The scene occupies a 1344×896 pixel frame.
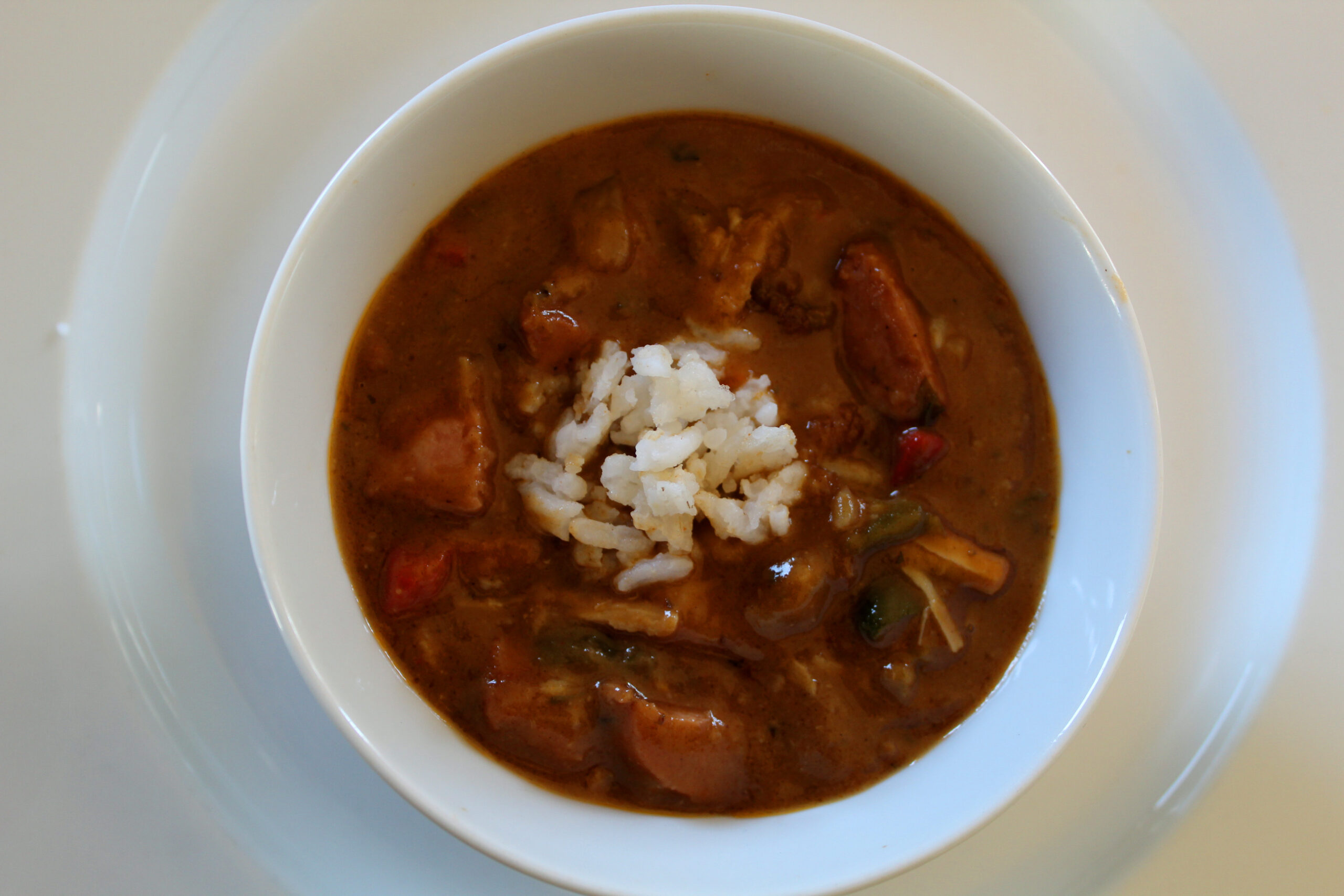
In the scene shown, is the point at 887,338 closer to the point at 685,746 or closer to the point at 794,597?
the point at 794,597


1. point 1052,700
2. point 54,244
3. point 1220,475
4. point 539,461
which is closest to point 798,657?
point 1052,700

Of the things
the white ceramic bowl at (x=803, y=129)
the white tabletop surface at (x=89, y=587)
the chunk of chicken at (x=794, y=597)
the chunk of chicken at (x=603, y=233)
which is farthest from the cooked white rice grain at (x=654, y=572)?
the white tabletop surface at (x=89, y=587)

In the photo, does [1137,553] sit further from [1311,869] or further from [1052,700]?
[1311,869]

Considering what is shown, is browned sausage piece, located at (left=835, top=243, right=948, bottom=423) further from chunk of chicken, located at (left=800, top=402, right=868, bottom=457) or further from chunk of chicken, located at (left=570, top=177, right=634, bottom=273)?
chunk of chicken, located at (left=570, top=177, right=634, bottom=273)

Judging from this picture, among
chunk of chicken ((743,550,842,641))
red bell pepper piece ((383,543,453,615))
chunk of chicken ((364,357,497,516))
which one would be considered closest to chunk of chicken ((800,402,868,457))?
chunk of chicken ((743,550,842,641))

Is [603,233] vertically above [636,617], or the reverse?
[603,233]

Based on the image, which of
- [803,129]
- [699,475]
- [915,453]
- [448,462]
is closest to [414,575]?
[448,462]

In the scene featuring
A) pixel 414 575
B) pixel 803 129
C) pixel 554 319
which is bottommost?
pixel 414 575
